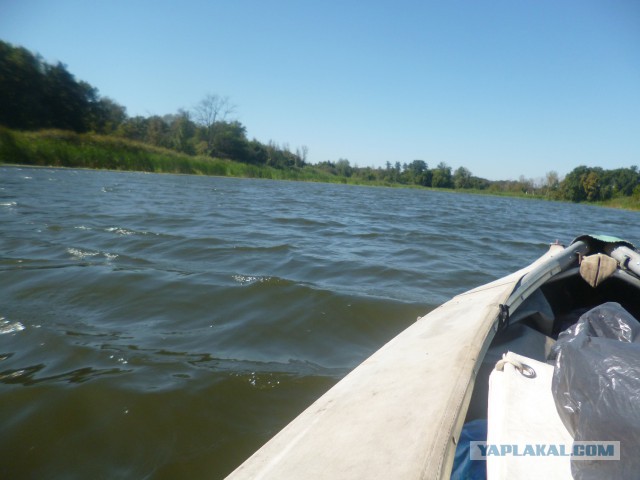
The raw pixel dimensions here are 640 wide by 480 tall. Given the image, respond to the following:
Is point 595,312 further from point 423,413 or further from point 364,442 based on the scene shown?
point 364,442

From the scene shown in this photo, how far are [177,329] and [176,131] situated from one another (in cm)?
5459

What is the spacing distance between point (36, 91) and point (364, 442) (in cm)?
4147

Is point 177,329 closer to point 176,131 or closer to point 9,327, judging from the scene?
point 9,327

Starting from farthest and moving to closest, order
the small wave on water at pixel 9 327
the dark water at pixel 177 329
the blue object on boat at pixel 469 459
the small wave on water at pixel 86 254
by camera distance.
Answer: the small wave on water at pixel 86 254 < the small wave on water at pixel 9 327 < the dark water at pixel 177 329 < the blue object on boat at pixel 469 459

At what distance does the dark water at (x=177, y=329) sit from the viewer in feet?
5.52

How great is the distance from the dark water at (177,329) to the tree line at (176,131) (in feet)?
108

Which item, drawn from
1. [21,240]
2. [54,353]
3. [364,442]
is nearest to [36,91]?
[21,240]

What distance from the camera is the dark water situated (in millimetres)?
1682

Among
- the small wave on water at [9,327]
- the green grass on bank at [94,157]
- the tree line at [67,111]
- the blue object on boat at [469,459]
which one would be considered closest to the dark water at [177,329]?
the small wave on water at [9,327]

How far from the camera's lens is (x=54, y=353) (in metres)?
2.32

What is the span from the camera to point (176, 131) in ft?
170

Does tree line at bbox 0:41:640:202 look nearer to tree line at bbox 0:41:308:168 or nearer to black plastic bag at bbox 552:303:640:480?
tree line at bbox 0:41:308:168

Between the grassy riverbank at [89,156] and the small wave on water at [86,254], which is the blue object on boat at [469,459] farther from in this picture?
the grassy riverbank at [89,156]

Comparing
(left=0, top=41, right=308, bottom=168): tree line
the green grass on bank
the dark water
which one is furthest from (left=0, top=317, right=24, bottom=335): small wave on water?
(left=0, top=41, right=308, bottom=168): tree line
